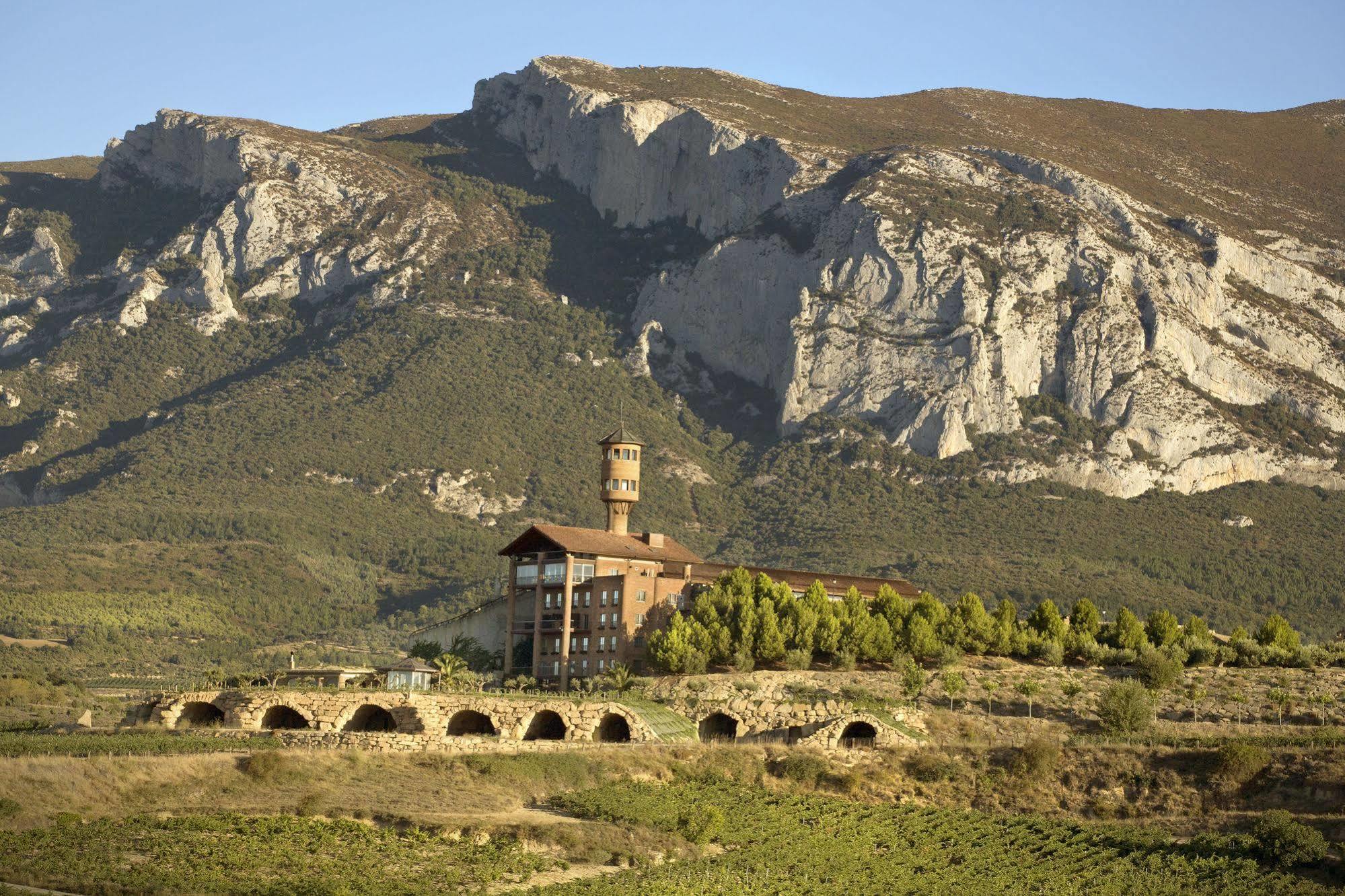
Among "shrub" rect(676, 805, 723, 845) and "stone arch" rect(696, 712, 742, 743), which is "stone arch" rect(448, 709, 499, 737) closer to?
"stone arch" rect(696, 712, 742, 743)

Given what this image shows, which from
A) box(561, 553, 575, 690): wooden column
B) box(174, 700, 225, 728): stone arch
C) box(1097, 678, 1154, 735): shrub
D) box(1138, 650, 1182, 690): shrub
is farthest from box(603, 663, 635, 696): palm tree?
box(1138, 650, 1182, 690): shrub

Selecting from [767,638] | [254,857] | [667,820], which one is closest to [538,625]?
[767,638]

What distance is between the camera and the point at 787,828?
68750mm

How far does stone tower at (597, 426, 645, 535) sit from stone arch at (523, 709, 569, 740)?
25845 mm

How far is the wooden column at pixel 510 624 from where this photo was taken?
10112 cm

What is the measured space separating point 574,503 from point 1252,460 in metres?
65.9

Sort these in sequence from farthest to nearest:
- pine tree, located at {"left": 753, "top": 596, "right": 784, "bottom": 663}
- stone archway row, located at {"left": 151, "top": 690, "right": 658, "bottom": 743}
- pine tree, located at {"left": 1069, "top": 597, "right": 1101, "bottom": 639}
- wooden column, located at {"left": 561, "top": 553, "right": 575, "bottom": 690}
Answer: pine tree, located at {"left": 1069, "top": 597, "right": 1101, "bottom": 639} → wooden column, located at {"left": 561, "top": 553, "right": 575, "bottom": 690} → pine tree, located at {"left": 753, "top": 596, "right": 784, "bottom": 663} → stone archway row, located at {"left": 151, "top": 690, "right": 658, "bottom": 743}

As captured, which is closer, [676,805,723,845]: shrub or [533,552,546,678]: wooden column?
[676,805,723,845]: shrub

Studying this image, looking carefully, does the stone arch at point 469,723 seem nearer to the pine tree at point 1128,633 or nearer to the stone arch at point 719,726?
the stone arch at point 719,726

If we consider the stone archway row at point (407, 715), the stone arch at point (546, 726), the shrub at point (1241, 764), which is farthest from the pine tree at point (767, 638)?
the shrub at point (1241, 764)

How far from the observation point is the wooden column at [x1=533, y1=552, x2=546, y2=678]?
99.8m

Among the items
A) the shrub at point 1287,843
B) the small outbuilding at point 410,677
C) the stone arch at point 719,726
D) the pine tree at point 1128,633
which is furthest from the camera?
the pine tree at point 1128,633

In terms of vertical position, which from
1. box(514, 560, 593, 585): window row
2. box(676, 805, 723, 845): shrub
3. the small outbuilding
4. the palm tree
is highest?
box(514, 560, 593, 585): window row

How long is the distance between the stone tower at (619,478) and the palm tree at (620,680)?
18.1 metres
